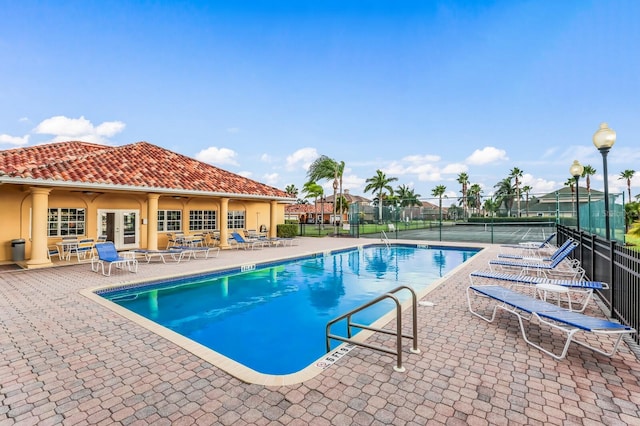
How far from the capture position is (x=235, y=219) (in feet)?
64.8

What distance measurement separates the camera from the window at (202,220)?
1733 centimetres

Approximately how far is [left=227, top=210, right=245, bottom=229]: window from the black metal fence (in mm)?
16868

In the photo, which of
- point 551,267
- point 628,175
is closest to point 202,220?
point 551,267

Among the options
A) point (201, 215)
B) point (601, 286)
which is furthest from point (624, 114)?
point (201, 215)

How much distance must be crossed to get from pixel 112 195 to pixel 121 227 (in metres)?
1.51


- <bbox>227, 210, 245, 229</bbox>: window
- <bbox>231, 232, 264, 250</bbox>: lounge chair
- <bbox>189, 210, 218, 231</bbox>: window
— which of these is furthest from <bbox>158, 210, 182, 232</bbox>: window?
<bbox>227, 210, 245, 229</bbox>: window

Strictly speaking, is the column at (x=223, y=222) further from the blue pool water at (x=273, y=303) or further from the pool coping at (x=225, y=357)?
the pool coping at (x=225, y=357)

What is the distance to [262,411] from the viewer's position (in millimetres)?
2801

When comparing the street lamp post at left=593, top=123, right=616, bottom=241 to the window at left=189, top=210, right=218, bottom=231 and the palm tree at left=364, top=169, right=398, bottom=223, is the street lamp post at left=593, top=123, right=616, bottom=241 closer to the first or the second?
the window at left=189, top=210, right=218, bottom=231

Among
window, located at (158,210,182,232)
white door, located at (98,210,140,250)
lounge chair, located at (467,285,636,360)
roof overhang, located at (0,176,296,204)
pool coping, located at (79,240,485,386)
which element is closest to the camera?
pool coping, located at (79,240,485,386)

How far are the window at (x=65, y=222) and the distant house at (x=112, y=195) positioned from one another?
32mm

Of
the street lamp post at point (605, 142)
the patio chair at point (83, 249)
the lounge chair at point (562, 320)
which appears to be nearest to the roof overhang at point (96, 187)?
the patio chair at point (83, 249)

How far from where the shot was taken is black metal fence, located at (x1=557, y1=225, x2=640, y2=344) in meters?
4.38

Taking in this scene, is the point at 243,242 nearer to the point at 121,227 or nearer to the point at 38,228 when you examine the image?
the point at 121,227
